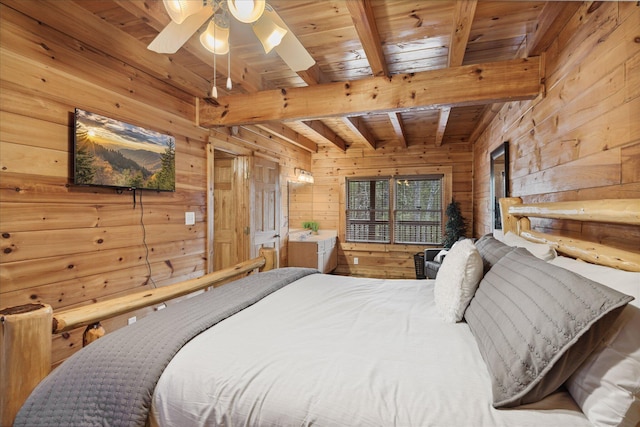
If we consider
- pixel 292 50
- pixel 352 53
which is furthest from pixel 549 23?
pixel 292 50

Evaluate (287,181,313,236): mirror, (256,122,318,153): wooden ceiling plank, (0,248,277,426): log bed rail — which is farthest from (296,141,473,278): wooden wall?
(0,248,277,426): log bed rail

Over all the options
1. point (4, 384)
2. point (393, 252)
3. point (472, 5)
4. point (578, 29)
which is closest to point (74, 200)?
point (4, 384)

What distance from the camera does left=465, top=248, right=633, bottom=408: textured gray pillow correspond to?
0.77 m

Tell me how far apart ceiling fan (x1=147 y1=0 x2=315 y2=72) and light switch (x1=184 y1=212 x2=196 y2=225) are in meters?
1.65

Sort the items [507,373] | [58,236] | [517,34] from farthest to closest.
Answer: [517,34]
[58,236]
[507,373]

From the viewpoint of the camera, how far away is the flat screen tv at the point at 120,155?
192cm

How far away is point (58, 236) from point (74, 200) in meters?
0.25

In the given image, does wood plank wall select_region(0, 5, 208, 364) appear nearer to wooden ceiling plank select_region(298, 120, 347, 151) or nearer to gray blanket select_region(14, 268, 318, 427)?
gray blanket select_region(14, 268, 318, 427)

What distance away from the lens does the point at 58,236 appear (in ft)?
6.08

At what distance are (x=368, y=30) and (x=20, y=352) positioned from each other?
7.36 feet

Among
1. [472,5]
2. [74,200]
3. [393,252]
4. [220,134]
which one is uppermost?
[472,5]

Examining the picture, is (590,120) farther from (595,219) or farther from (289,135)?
(289,135)

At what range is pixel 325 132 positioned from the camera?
4.55 m

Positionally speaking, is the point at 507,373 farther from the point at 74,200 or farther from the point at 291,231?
the point at 291,231
